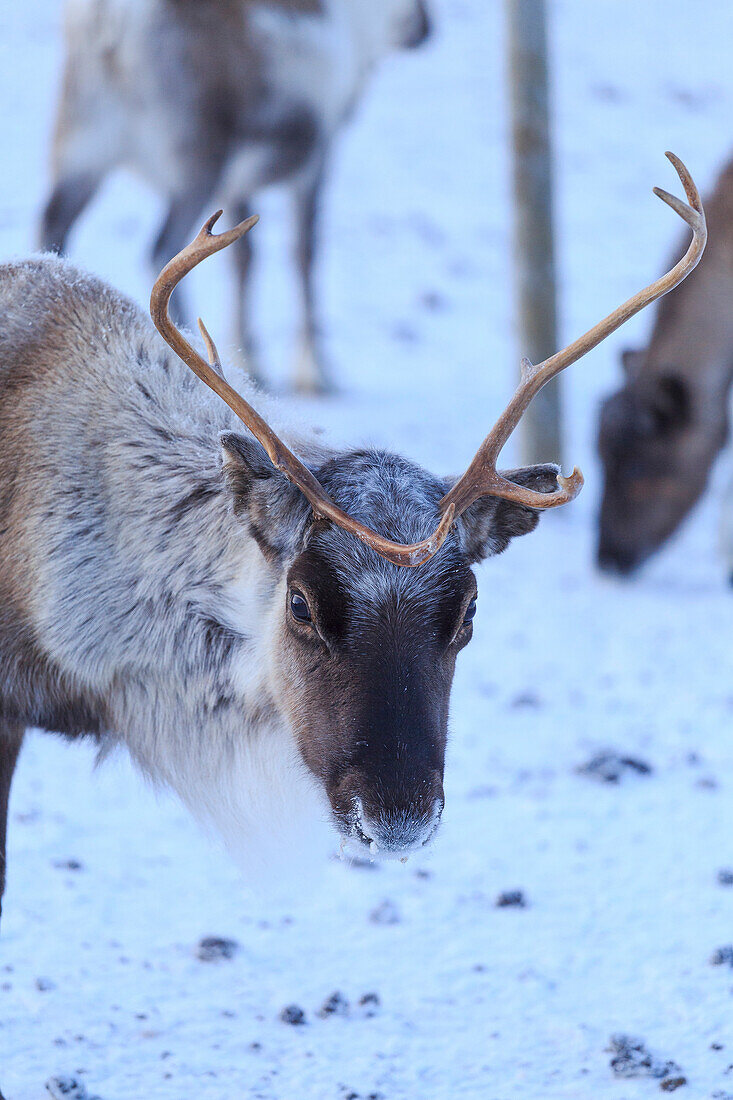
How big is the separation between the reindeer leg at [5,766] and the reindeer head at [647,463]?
3.38m

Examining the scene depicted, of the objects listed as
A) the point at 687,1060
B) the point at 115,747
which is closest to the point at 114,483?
the point at 115,747

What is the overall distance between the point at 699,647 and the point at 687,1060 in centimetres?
248

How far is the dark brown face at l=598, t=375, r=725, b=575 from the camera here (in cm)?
550

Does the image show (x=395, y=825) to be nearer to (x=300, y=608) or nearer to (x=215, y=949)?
(x=300, y=608)

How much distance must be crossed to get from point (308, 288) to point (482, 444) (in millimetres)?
4933

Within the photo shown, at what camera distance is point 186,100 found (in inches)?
240

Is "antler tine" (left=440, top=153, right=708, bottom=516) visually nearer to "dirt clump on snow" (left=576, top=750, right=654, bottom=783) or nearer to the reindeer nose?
the reindeer nose

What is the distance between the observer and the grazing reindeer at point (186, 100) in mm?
6109

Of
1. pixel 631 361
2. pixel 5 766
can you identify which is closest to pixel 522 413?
pixel 5 766

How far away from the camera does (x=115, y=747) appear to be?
8.71 feet

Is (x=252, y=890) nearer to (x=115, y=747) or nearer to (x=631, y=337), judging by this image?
(x=115, y=747)

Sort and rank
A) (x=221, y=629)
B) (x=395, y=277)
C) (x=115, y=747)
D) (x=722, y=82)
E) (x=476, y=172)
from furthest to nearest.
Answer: (x=722, y=82) < (x=476, y=172) < (x=395, y=277) < (x=115, y=747) < (x=221, y=629)

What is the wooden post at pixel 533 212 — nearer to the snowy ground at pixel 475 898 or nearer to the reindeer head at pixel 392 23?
the snowy ground at pixel 475 898

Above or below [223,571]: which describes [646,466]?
below
